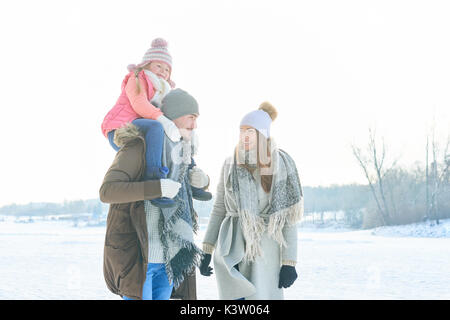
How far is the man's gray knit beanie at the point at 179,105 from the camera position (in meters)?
2.05

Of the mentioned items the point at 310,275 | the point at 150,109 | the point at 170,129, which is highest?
the point at 150,109

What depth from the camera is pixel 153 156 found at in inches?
72.5

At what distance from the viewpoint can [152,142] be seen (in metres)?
1.86

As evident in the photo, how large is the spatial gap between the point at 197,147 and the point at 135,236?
57 centimetres

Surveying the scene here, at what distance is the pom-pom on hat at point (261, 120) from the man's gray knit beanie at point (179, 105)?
35 cm

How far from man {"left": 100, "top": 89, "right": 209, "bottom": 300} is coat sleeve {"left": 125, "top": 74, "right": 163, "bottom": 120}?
7.1 inches

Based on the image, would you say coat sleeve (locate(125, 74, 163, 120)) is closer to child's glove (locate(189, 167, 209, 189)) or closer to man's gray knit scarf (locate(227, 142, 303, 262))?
child's glove (locate(189, 167, 209, 189))

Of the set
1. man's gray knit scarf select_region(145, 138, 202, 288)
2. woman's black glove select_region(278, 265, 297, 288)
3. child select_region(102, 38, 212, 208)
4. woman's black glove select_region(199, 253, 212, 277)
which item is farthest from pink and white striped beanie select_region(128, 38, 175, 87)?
woman's black glove select_region(278, 265, 297, 288)

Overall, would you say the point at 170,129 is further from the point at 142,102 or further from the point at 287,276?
the point at 287,276

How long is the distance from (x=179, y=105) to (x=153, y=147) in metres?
0.31

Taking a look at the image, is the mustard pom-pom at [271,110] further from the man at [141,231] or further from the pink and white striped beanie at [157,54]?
the man at [141,231]

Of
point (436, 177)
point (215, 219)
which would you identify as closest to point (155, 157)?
point (215, 219)
